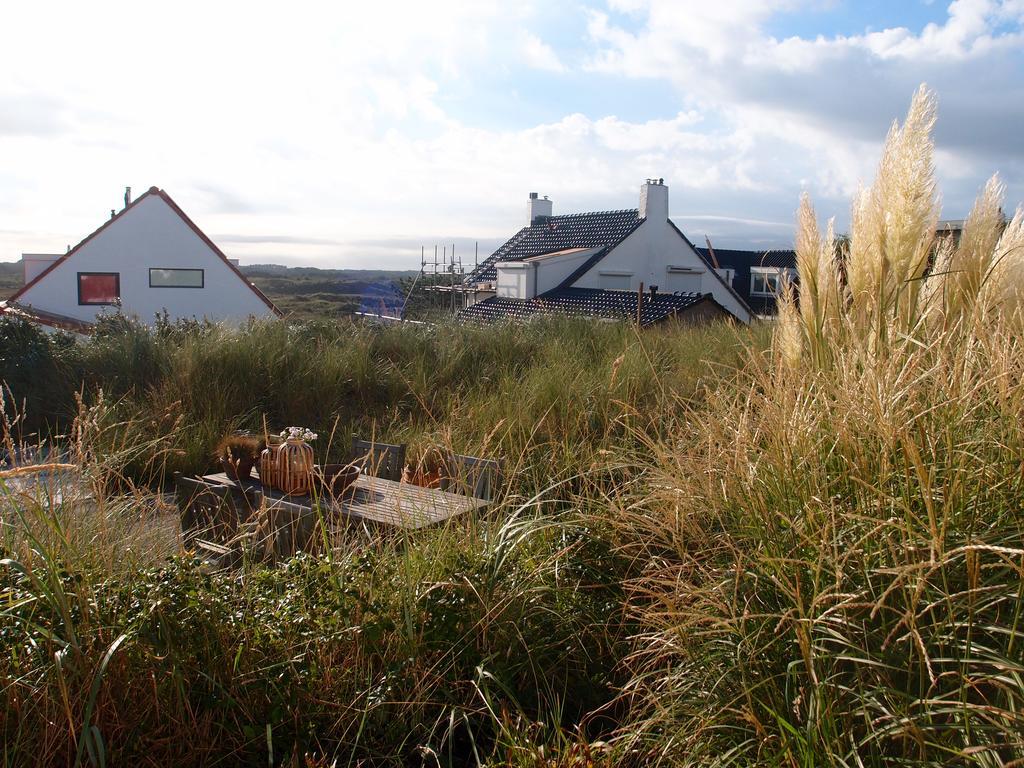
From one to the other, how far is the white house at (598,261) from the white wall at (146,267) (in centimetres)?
846

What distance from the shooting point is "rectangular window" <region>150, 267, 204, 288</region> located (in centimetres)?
2572

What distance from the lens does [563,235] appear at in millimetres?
29203

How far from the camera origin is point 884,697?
147 centimetres

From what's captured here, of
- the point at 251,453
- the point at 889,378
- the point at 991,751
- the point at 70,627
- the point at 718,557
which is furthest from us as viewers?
the point at 251,453

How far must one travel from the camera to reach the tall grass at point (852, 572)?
1408 mm

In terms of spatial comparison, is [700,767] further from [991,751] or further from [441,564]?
[441,564]

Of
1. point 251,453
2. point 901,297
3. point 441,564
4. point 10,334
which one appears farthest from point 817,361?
point 10,334

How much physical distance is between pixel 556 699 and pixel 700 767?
18.8 inches

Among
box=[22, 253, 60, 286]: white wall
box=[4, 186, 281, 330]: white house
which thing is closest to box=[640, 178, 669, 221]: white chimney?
box=[4, 186, 281, 330]: white house

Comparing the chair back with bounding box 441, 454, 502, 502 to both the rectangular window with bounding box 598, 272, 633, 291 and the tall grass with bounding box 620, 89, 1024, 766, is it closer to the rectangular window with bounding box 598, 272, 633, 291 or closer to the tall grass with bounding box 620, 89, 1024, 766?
the tall grass with bounding box 620, 89, 1024, 766

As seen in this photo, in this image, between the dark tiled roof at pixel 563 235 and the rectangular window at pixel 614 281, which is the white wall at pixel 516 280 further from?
the rectangular window at pixel 614 281

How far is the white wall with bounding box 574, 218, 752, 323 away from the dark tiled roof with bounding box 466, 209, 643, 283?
19.8 inches

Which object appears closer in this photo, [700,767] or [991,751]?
[991,751]

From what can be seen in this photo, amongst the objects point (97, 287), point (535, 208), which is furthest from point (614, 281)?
point (97, 287)
